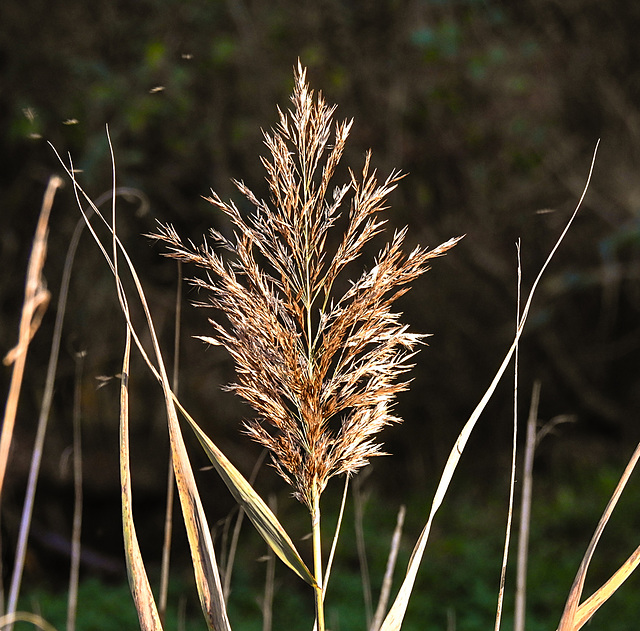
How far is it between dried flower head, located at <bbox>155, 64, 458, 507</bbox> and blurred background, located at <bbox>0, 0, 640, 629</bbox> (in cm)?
323

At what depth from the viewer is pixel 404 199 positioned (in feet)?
17.5

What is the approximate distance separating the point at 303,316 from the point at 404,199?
4.53 metres

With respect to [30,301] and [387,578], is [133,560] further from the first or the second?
[387,578]

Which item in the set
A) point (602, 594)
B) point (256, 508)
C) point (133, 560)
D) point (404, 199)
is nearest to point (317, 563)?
point (256, 508)

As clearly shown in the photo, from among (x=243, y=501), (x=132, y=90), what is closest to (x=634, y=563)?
(x=243, y=501)

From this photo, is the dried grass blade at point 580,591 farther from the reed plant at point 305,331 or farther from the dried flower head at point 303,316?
the dried flower head at point 303,316

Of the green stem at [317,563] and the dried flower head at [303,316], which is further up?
the dried flower head at [303,316]

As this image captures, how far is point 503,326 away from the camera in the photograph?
566 centimetres

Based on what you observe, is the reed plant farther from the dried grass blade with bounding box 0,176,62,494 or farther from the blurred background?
the blurred background

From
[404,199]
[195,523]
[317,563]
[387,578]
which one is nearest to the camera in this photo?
[317,563]

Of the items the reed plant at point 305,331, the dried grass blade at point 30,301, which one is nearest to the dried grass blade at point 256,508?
the reed plant at point 305,331

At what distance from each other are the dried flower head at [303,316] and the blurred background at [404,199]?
3.23 m

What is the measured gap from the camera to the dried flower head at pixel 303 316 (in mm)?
871

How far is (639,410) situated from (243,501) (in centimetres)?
523
